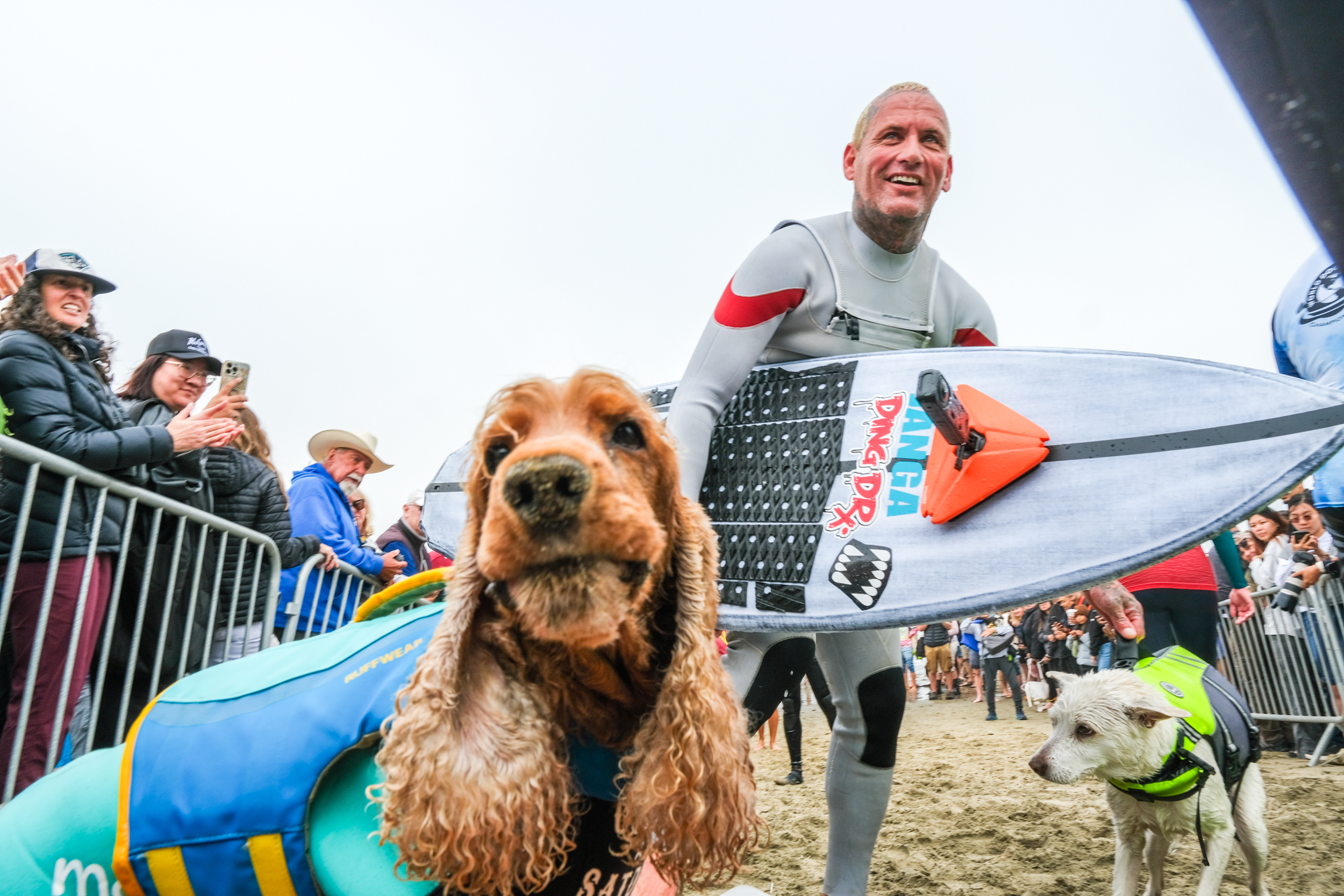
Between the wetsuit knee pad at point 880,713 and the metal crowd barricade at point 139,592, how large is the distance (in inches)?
89.5

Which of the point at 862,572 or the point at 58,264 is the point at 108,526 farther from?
the point at 862,572

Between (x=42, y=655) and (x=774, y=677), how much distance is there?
214cm

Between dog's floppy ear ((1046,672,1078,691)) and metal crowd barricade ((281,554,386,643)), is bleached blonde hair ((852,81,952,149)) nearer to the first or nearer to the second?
dog's floppy ear ((1046,672,1078,691))

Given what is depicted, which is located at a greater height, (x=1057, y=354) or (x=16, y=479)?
(x=1057, y=354)

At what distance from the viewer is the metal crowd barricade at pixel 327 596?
145 inches

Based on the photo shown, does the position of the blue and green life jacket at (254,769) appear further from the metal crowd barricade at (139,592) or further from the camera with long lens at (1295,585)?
the camera with long lens at (1295,585)

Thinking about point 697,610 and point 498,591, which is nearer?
point 498,591

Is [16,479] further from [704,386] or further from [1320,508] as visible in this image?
[1320,508]

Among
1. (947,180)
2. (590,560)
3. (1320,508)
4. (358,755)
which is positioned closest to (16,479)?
(358,755)

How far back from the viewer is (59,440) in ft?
8.03

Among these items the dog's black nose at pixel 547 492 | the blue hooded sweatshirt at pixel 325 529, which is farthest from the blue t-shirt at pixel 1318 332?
the blue hooded sweatshirt at pixel 325 529

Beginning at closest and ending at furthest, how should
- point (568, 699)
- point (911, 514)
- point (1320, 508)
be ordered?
point (568, 699)
point (911, 514)
point (1320, 508)

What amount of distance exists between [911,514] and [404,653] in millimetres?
1381

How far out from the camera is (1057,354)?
2258 mm
